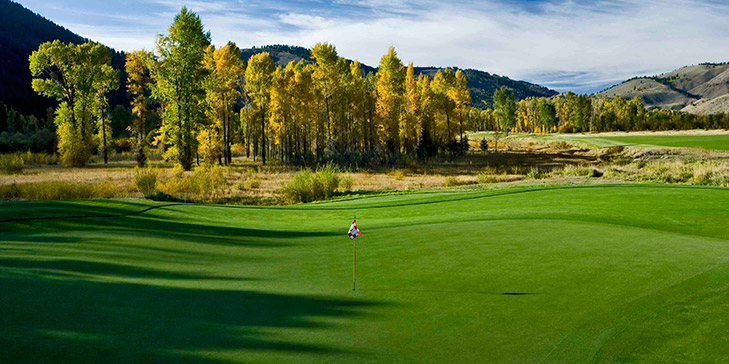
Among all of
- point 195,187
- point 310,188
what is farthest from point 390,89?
point 310,188

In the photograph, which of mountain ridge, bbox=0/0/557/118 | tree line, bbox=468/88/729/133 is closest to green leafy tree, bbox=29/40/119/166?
tree line, bbox=468/88/729/133

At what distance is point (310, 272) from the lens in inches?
211

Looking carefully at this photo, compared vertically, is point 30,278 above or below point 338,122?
below

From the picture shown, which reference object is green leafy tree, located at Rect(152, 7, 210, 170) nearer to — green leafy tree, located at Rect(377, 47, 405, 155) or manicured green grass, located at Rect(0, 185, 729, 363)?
green leafy tree, located at Rect(377, 47, 405, 155)

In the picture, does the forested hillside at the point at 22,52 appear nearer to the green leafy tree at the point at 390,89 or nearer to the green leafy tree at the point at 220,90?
the green leafy tree at the point at 220,90

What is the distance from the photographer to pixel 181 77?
37.6 metres

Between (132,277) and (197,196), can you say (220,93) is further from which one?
(132,277)

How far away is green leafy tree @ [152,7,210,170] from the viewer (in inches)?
1458

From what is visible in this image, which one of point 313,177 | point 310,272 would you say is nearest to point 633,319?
point 310,272

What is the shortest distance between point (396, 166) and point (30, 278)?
145 feet

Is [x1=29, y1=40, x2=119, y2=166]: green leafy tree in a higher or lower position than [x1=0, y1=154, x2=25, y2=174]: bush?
higher

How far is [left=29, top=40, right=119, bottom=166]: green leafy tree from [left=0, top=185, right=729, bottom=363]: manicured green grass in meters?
38.0

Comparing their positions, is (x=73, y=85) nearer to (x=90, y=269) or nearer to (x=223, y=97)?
(x=223, y=97)

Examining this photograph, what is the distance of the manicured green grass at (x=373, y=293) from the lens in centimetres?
307
